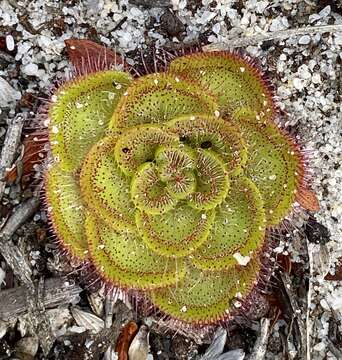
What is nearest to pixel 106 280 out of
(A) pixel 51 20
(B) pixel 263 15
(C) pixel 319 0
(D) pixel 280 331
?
(D) pixel 280 331

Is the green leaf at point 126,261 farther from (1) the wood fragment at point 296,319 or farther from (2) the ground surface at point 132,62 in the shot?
(1) the wood fragment at point 296,319

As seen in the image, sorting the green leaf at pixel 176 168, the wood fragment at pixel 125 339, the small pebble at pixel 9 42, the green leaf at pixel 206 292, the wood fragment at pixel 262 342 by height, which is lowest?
the wood fragment at pixel 262 342

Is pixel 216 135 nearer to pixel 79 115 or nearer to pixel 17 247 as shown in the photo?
pixel 79 115

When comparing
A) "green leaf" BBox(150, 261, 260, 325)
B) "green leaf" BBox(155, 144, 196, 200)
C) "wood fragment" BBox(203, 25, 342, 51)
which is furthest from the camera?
"wood fragment" BBox(203, 25, 342, 51)

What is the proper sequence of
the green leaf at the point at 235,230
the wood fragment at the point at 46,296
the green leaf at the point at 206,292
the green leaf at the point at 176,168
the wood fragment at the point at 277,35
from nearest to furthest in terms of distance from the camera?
the green leaf at the point at 176,168 → the green leaf at the point at 235,230 → the green leaf at the point at 206,292 → the wood fragment at the point at 46,296 → the wood fragment at the point at 277,35

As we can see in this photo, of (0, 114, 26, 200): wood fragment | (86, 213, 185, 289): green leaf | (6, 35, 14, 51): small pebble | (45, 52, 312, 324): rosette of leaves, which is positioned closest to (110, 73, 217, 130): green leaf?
(45, 52, 312, 324): rosette of leaves

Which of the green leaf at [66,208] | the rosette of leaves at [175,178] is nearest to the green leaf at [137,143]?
the rosette of leaves at [175,178]

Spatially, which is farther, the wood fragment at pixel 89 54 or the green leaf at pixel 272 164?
→ the wood fragment at pixel 89 54

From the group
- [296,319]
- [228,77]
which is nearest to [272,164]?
[228,77]

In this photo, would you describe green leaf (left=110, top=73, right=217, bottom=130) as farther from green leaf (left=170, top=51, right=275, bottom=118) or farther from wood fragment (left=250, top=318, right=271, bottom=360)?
wood fragment (left=250, top=318, right=271, bottom=360)
